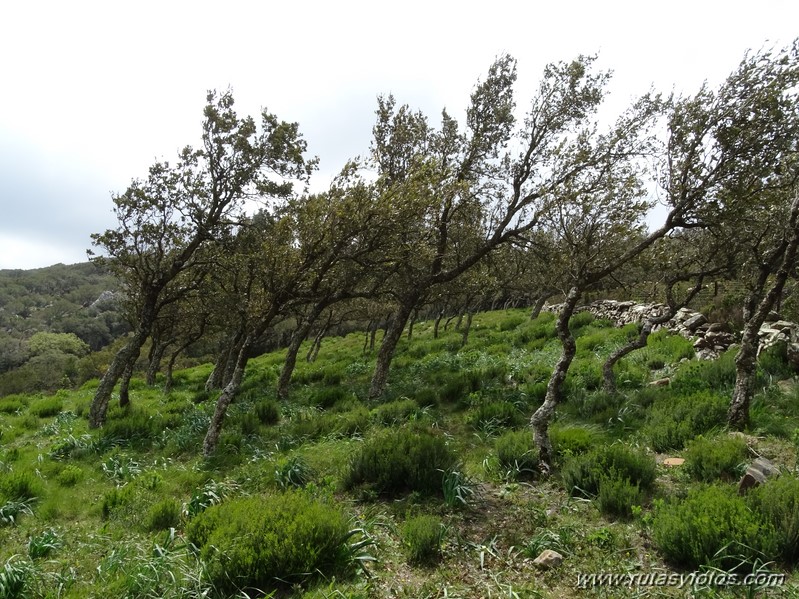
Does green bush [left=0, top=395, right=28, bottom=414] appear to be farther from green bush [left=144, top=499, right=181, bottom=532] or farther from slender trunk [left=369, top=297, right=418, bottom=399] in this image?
green bush [left=144, top=499, right=181, bottom=532]

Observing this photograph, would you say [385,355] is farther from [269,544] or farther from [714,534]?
[714,534]

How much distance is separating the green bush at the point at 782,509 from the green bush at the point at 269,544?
5.08 m

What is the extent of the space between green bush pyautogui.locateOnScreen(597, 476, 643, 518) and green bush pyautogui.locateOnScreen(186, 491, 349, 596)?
3.81 metres

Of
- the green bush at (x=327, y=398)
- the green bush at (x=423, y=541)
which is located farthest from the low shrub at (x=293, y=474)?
the green bush at (x=327, y=398)

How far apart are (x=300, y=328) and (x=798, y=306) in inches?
686

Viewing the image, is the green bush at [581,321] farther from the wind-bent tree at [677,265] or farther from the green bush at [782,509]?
the green bush at [782,509]

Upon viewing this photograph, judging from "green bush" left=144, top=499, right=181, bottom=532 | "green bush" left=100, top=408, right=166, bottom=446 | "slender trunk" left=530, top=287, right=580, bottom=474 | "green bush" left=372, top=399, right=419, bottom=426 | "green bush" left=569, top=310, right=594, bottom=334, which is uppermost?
"green bush" left=569, top=310, right=594, bottom=334

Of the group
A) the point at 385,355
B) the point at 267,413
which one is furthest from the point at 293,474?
the point at 385,355

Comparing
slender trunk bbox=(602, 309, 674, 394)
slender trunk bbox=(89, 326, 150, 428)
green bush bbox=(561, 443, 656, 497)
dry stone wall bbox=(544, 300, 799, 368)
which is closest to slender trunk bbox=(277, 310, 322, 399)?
slender trunk bbox=(89, 326, 150, 428)

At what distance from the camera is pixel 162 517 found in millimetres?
7238

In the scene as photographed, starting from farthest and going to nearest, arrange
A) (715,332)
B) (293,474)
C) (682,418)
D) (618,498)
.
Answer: (715,332) < (682,418) < (293,474) < (618,498)

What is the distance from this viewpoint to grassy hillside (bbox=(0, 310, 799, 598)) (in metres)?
5.24

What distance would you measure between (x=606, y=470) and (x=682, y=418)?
11.0 ft

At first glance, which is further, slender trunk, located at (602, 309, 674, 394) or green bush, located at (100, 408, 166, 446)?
green bush, located at (100, 408, 166, 446)
